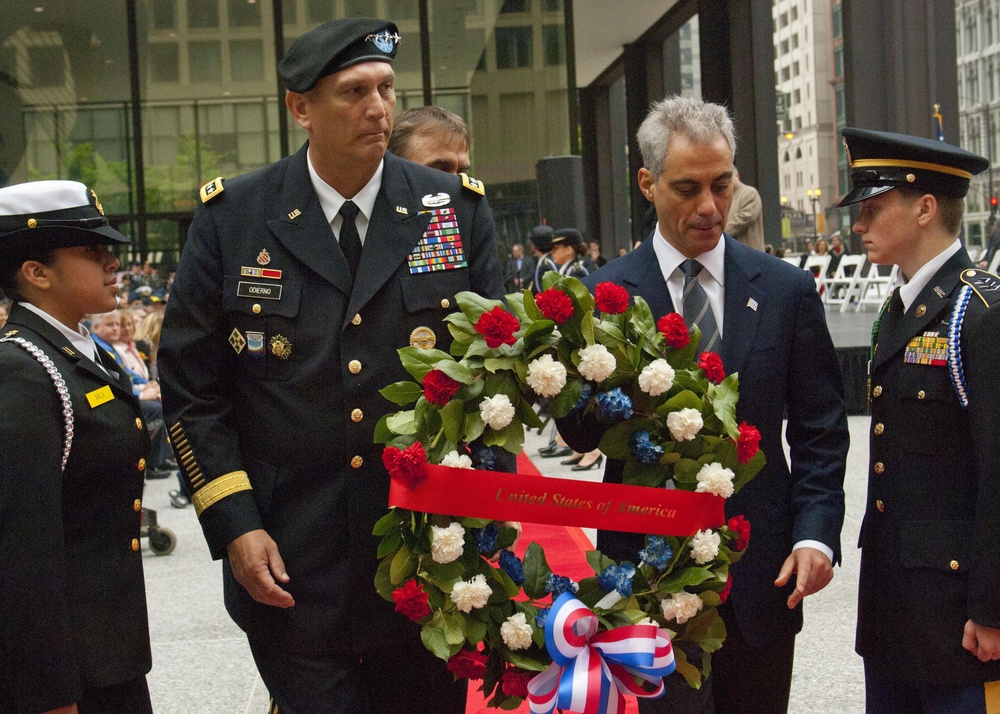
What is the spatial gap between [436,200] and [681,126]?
0.59 meters

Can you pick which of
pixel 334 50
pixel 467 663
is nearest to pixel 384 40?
pixel 334 50

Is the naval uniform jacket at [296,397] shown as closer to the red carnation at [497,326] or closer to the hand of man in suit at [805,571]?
the red carnation at [497,326]

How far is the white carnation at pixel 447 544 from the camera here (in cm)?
204

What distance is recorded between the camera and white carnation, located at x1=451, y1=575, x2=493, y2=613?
79.8 inches

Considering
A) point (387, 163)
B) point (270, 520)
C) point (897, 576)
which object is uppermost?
point (387, 163)

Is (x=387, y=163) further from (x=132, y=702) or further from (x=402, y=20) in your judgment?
(x=402, y=20)

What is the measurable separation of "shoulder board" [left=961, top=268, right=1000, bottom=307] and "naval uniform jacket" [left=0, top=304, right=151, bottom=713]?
6.44 ft

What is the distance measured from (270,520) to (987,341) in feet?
5.33

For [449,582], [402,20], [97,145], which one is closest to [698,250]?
[449,582]

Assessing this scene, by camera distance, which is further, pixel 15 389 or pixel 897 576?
pixel 897 576

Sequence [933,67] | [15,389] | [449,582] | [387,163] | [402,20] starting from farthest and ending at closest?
[402,20] → [933,67] → [387,163] → [15,389] → [449,582]

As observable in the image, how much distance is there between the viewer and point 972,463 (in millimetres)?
2561

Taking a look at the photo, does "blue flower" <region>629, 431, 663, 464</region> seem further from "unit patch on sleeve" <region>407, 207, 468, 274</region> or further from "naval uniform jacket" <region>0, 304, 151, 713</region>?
"naval uniform jacket" <region>0, 304, 151, 713</region>

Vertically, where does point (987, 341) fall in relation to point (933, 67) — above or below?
below
